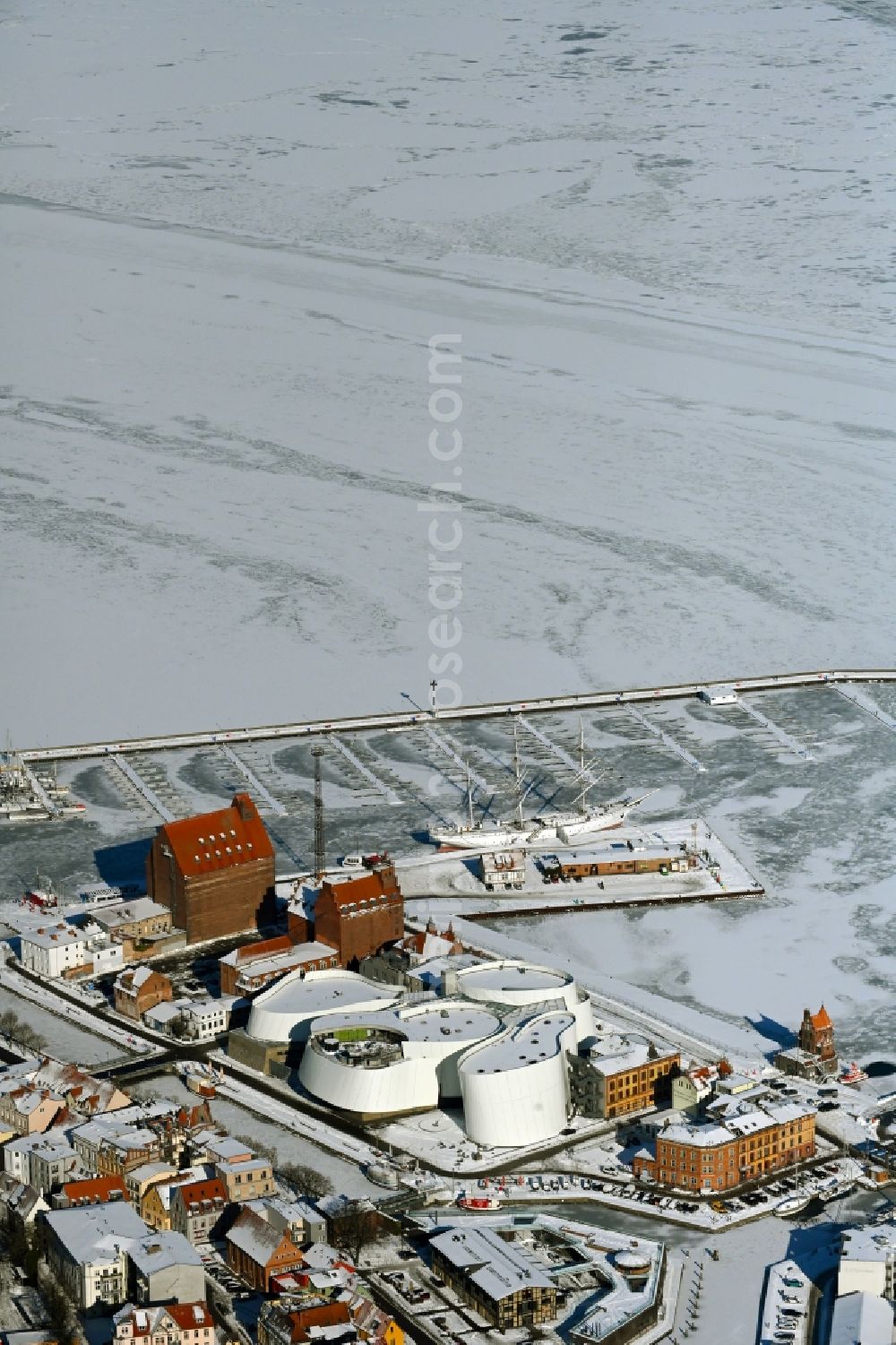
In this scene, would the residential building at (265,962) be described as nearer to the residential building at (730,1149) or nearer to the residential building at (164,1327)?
the residential building at (730,1149)

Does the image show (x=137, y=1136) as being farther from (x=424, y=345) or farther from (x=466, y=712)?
(x=424, y=345)

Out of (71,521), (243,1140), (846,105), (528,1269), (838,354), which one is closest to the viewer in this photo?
(528,1269)

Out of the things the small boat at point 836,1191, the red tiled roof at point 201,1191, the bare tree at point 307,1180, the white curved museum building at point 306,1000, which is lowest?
the white curved museum building at point 306,1000

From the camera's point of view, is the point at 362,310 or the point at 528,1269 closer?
the point at 528,1269

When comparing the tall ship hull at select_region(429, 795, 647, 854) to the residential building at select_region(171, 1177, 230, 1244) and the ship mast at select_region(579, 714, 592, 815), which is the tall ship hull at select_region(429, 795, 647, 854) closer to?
the ship mast at select_region(579, 714, 592, 815)

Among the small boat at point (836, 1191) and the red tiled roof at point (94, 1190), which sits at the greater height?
the red tiled roof at point (94, 1190)

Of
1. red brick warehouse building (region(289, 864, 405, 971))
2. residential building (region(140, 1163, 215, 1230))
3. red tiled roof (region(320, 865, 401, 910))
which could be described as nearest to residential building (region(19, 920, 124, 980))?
red brick warehouse building (region(289, 864, 405, 971))

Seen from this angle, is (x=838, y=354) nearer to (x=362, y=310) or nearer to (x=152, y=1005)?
(x=362, y=310)

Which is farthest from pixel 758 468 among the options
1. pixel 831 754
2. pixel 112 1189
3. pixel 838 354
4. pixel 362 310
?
pixel 112 1189

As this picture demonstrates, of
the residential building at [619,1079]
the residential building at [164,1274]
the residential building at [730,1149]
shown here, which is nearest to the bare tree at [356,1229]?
the residential building at [164,1274]
